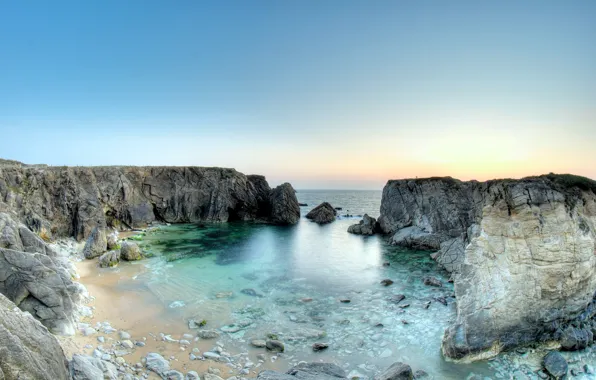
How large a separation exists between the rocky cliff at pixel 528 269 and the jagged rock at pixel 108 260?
23005 mm

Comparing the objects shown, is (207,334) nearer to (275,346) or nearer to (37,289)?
(275,346)

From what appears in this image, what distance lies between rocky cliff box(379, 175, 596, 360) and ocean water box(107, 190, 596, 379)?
44.9 inches

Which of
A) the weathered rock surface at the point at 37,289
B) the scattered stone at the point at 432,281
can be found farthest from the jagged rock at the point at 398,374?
the scattered stone at the point at 432,281

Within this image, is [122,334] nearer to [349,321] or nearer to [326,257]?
[349,321]

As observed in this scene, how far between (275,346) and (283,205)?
42.5 meters

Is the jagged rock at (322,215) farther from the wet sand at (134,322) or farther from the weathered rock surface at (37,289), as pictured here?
the weathered rock surface at (37,289)

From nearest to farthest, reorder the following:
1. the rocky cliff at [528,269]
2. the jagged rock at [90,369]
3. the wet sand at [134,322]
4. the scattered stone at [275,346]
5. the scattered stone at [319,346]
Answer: the jagged rock at [90,369], the wet sand at [134,322], the rocky cliff at [528,269], the scattered stone at [275,346], the scattered stone at [319,346]

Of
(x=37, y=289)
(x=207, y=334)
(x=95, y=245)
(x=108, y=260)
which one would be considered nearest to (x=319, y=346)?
(x=207, y=334)

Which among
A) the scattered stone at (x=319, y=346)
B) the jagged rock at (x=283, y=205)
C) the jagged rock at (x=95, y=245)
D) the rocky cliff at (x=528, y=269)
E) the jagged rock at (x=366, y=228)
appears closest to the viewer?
the rocky cliff at (x=528, y=269)

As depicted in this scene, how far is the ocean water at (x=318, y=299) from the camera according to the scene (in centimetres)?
1233

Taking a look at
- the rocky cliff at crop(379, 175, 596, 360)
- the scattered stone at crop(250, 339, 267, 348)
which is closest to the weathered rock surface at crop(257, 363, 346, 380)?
the scattered stone at crop(250, 339, 267, 348)

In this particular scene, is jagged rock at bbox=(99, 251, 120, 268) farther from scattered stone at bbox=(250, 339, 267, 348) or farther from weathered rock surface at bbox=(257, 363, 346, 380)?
weathered rock surface at bbox=(257, 363, 346, 380)

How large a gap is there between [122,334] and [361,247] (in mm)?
27044

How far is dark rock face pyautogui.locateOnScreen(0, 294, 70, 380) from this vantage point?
5.49 meters
